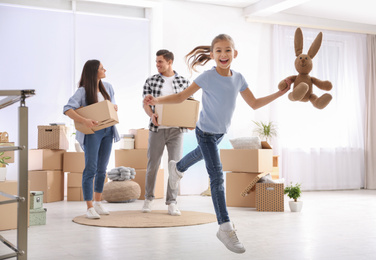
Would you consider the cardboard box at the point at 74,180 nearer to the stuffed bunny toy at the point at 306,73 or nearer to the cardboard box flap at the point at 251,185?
the cardboard box flap at the point at 251,185

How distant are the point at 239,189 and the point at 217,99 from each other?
7.66ft

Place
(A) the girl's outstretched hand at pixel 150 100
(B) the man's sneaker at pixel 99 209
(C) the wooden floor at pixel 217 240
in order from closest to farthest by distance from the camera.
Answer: (C) the wooden floor at pixel 217 240 → (A) the girl's outstretched hand at pixel 150 100 → (B) the man's sneaker at pixel 99 209

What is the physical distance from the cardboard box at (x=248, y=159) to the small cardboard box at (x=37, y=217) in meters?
1.99

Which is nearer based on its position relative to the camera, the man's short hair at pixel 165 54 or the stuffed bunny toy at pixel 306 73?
the stuffed bunny toy at pixel 306 73

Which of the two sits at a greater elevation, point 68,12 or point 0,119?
point 68,12

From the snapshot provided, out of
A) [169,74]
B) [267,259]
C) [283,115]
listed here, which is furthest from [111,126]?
[283,115]

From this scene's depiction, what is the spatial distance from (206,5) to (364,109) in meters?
3.02

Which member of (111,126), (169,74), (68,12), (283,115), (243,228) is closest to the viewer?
(243,228)

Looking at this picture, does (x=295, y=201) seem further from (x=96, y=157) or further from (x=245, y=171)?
(x=96, y=157)

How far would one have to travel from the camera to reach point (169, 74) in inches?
156

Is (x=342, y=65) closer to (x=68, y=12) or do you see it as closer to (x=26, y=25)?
(x=68, y=12)

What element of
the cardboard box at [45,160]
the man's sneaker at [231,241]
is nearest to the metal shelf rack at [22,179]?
the man's sneaker at [231,241]

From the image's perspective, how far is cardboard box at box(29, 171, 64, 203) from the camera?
522 cm

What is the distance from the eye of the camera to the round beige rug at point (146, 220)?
3314 millimetres
